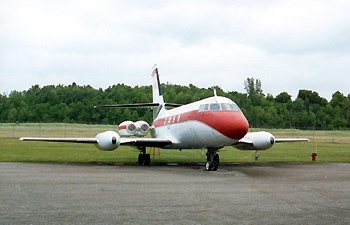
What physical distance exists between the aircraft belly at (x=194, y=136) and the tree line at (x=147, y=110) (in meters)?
71.6

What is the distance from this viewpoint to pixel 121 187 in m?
10.7

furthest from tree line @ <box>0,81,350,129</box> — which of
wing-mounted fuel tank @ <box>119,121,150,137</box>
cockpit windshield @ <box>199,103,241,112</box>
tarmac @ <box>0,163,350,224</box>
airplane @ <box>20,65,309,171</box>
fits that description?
tarmac @ <box>0,163,350,224</box>

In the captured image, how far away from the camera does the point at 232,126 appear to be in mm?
15102

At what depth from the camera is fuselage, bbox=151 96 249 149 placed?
600 inches

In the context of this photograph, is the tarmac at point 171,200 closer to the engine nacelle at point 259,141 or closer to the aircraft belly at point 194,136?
the aircraft belly at point 194,136

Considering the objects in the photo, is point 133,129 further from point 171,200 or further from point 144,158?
point 171,200

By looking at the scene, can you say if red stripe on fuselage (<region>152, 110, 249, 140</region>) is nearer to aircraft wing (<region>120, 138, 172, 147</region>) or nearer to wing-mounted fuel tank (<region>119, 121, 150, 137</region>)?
aircraft wing (<region>120, 138, 172, 147</region>)

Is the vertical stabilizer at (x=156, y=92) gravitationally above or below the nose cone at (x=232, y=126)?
above

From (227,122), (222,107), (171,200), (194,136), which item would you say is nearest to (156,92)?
(194,136)

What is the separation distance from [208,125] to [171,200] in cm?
788

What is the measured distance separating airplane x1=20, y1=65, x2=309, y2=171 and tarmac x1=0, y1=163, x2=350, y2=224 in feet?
8.67

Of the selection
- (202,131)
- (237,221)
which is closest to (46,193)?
(237,221)

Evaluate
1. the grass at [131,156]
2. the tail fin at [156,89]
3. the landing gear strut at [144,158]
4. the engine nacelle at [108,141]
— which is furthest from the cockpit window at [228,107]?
the tail fin at [156,89]

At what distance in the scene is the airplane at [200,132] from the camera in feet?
50.7
